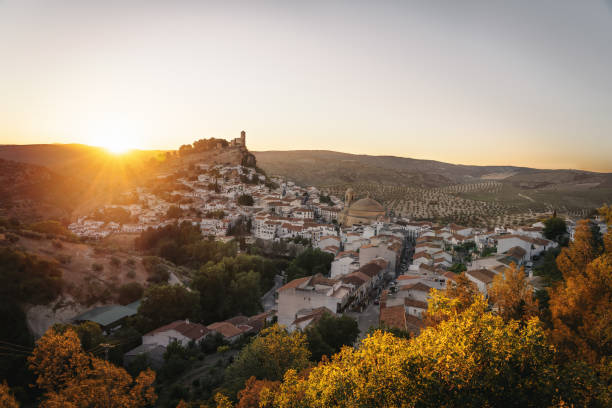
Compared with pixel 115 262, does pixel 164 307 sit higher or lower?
lower

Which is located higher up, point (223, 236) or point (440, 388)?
point (440, 388)

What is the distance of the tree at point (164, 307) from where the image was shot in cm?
2292

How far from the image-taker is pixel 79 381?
10477mm

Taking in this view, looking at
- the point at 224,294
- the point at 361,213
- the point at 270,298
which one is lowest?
the point at 270,298

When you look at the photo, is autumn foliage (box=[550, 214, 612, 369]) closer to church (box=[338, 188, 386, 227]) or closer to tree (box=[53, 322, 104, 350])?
tree (box=[53, 322, 104, 350])

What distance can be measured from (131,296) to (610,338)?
28390 millimetres

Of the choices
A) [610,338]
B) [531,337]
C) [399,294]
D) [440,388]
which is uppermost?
[531,337]

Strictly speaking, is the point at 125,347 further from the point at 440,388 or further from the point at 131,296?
the point at 440,388

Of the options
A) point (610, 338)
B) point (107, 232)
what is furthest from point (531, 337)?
point (107, 232)

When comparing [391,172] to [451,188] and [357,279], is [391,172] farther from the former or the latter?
[357,279]

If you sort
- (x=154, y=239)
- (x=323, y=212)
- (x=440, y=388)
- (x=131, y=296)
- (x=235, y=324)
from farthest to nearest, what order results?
(x=323, y=212) < (x=154, y=239) < (x=131, y=296) < (x=235, y=324) < (x=440, y=388)

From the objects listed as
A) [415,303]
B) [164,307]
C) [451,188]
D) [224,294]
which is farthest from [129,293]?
[451,188]

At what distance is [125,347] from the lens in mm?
19891

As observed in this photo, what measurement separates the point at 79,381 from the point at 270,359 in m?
5.71
